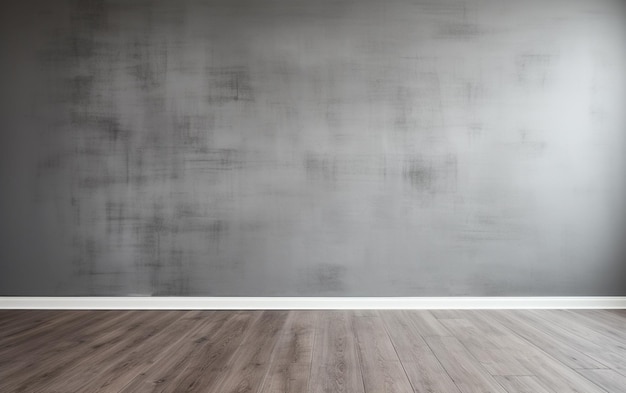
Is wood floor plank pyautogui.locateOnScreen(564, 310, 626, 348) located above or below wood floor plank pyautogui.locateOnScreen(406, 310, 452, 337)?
below

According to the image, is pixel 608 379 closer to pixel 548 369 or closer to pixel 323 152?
pixel 548 369

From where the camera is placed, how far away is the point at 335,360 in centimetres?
213

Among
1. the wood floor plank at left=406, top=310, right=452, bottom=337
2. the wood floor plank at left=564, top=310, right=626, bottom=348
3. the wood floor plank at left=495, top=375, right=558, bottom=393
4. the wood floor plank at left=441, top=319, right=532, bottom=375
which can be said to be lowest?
the wood floor plank at left=564, top=310, right=626, bottom=348

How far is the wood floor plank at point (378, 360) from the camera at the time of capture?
6.04 ft

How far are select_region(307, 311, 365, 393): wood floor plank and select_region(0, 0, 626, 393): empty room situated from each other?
0.43 meters

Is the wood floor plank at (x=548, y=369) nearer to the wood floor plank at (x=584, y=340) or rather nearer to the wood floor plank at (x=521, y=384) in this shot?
the wood floor plank at (x=521, y=384)

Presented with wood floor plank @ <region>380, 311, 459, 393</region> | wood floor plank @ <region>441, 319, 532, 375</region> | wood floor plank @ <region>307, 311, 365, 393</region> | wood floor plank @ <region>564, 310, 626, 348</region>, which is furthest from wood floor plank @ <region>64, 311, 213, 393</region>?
wood floor plank @ <region>564, 310, 626, 348</region>

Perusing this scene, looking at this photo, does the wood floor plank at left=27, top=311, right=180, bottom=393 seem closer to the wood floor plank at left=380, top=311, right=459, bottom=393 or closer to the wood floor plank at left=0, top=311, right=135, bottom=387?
the wood floor plank at left=0, top=311, right=135, bottom=387

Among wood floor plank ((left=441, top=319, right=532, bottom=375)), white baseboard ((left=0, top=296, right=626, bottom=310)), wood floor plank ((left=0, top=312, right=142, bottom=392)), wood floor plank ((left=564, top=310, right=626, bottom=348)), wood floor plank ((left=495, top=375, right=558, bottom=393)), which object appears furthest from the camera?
white baseboard ((left=0, top=296, right=626, bottom=310))

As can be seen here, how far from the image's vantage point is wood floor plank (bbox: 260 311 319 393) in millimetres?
1848

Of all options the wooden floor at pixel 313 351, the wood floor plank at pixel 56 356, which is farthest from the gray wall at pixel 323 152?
the wood floor plank at pixel 56 356

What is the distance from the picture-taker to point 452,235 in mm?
3129

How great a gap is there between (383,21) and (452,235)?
5.57 ft

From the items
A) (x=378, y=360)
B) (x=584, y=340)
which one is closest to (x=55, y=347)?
(x=378, y=360)
